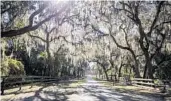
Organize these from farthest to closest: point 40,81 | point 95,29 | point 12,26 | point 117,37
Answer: point 117,37
point 95,29
point 40,81
point 12,26

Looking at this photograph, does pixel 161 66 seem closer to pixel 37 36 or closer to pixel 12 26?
pixel 37 36

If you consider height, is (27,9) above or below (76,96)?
above

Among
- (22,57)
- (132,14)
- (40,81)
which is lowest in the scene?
(40,81)

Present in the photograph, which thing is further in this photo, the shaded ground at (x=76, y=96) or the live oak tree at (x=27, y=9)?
the live oak tree at (x=27, y=9)

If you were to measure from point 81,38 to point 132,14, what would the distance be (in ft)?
40.1

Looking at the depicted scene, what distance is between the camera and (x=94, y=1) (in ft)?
80.1

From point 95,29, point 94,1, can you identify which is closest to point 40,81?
point 95,29

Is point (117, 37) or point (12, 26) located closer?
point (12, 26)

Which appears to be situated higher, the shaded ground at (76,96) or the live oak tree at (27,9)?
the live oak tree at (27,9)

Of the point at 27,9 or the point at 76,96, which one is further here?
the point at 27,9

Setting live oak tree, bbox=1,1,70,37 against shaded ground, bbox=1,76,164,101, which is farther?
live oak tree, bbox=1,1,70,37

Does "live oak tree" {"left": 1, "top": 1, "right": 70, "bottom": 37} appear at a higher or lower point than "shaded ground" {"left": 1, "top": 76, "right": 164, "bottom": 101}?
higher

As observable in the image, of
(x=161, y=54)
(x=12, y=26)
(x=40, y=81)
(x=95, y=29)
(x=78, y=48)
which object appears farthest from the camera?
(x=161, y=54)

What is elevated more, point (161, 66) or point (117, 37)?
point (117, 37)
